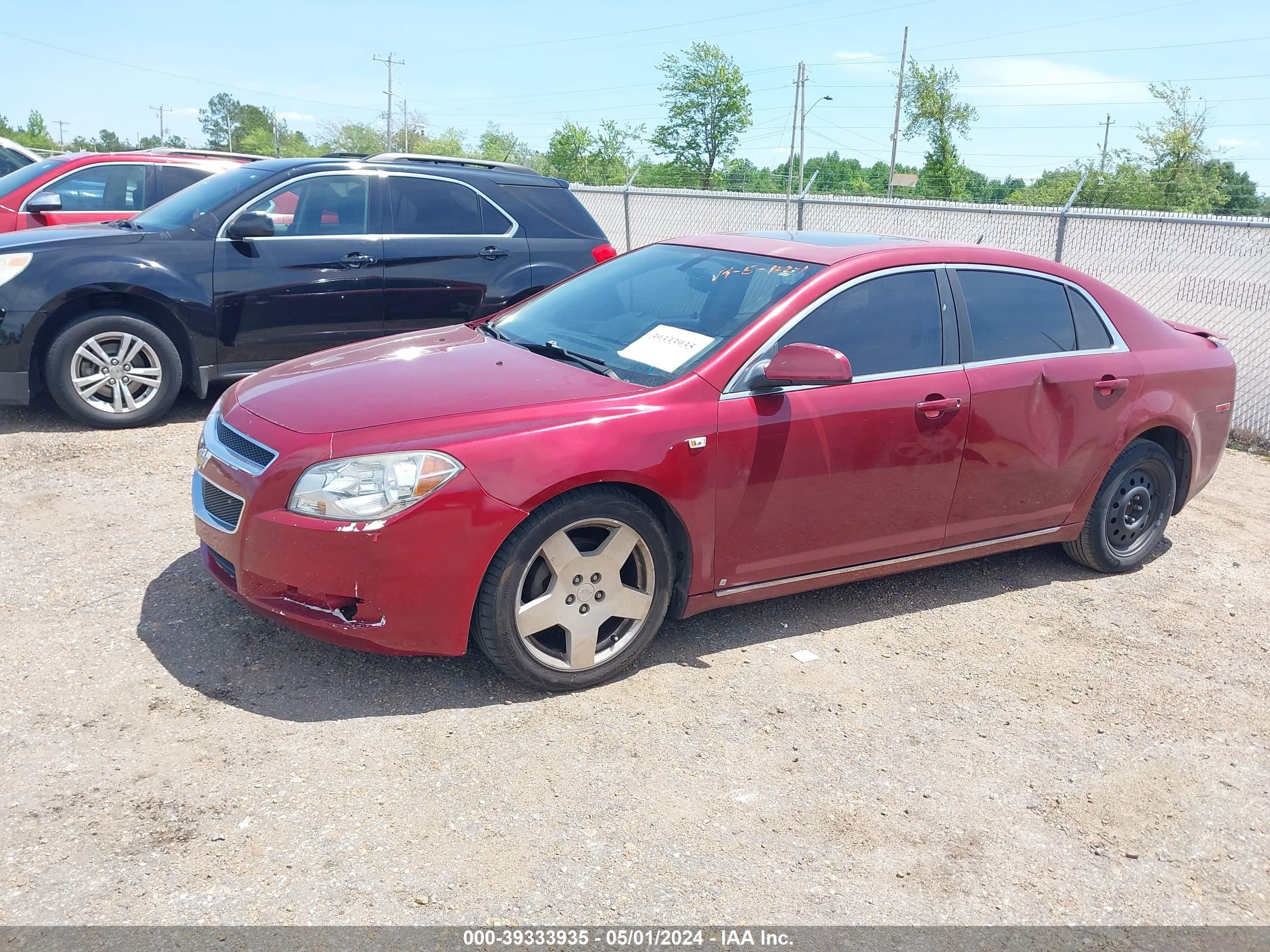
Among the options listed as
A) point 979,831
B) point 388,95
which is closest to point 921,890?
point 979,831

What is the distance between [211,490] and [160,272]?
12.0ft

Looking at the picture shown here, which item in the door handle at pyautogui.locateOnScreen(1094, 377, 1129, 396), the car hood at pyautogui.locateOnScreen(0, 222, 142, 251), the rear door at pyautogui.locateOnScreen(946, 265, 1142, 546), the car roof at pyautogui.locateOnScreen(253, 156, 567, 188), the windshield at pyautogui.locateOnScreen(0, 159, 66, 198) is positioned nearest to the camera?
the rear door at pyautogui.locateOnScreen(946, 265, 1142, 546)

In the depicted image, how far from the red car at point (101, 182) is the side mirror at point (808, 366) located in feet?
26.1

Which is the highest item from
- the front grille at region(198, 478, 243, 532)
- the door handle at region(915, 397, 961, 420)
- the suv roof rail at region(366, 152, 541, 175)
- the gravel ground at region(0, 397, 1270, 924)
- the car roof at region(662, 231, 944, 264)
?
the suv roof rail at region(366, 152, 541, 175)

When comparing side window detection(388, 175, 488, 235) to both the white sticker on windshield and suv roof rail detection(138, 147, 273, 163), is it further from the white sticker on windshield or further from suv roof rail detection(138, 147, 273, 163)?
the white sticker on windshield

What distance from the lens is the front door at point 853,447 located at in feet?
13.4

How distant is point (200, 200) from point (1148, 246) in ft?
26.6

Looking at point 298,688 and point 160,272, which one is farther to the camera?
point 160,272

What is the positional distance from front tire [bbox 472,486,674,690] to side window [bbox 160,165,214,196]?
8.21m

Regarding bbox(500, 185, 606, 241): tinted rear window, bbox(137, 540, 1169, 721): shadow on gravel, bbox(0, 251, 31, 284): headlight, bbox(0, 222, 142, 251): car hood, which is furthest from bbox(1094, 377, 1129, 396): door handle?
bbox(0, 251, 31, 284): headlight

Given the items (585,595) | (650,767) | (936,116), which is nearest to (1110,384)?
(585,595)

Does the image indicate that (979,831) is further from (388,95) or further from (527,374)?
(388,95)

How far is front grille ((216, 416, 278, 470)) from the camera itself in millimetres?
3654

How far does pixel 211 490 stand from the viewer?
394cm
